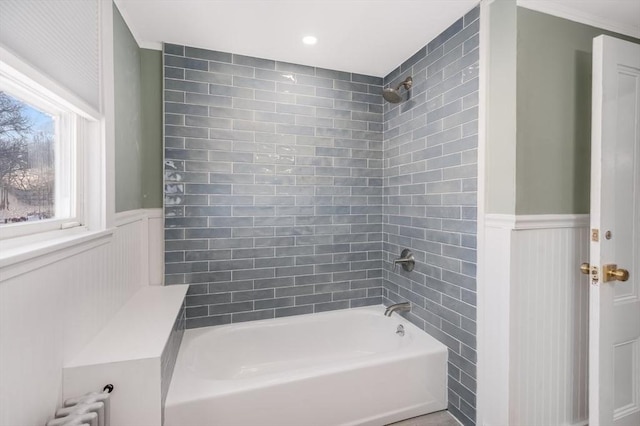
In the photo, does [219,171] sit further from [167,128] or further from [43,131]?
[43,131]

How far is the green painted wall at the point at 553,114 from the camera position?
1.53 meters

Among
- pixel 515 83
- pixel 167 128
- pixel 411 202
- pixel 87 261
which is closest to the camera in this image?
pixel 87 261

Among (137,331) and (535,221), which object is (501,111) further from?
(137,331)

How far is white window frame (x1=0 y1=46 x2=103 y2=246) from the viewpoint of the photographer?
3.31ft

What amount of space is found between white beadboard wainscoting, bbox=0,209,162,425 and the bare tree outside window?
0.67 feet

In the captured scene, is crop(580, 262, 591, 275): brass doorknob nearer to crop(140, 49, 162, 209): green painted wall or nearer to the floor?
the floor

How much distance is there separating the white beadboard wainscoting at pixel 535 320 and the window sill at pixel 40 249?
6.66 feet

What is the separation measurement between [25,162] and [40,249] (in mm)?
390

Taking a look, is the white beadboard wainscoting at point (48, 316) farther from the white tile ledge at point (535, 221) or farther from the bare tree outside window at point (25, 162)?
the white tile ledge at point (535, 221)

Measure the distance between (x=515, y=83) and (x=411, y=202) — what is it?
1076 mm

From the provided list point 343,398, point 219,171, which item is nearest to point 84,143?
point 219,171

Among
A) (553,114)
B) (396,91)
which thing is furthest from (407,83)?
(553,114)

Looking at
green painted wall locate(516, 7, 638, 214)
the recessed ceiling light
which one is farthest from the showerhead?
green painted wall locate(516, 7, 638, 214)

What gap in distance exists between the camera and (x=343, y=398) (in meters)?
1.73
